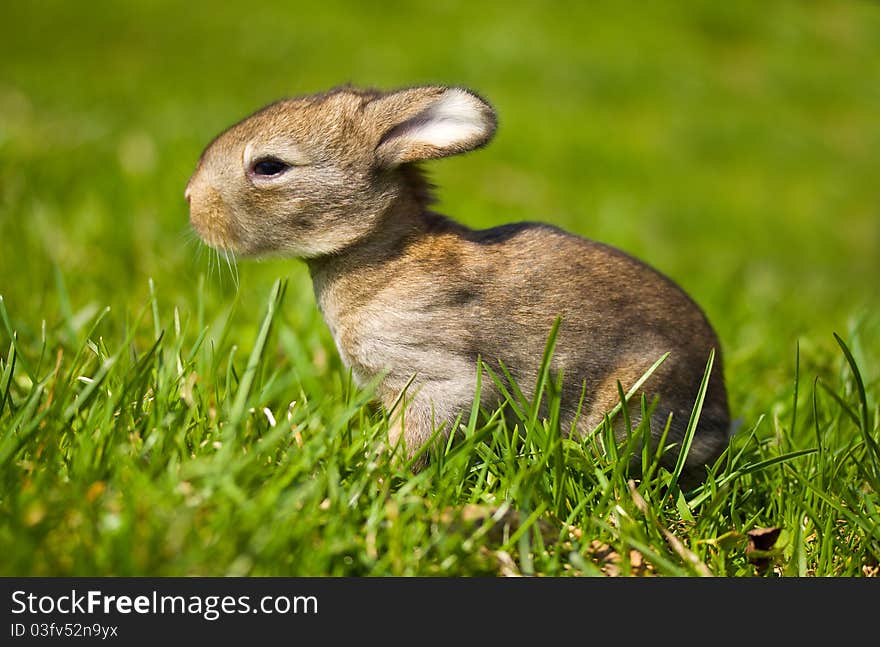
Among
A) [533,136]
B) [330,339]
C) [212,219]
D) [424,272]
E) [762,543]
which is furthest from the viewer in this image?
[533,136]

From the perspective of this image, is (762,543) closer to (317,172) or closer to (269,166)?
(317,172)

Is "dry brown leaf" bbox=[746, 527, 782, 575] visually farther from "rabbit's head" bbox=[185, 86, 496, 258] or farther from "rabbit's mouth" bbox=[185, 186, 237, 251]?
"rabbit's mouth" bbox=[185, 186, 237, 251]

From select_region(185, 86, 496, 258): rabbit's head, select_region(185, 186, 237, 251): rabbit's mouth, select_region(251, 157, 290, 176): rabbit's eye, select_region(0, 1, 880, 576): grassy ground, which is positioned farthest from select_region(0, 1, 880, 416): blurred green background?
select_region(251, 157, 290, 176): rabbit's eye

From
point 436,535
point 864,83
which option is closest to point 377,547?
point 436,535

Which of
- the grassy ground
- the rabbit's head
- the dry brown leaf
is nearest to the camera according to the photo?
the grassy ground

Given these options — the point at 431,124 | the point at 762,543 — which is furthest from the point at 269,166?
the point at 762,543

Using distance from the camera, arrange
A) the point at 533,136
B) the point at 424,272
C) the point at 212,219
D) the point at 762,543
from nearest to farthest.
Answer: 1. the point at 762,543
2. the point at 424,272
3. the point at 212,219
4. the point at 533,136

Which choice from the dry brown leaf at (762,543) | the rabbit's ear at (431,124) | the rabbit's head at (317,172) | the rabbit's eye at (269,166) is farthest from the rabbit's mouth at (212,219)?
the dry brown leaf at (762,543)

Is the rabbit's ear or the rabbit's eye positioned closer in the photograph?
the rabbit's ear

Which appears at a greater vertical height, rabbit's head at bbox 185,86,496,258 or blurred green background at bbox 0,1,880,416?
rabbit's head at bbox 185,86,496,258
